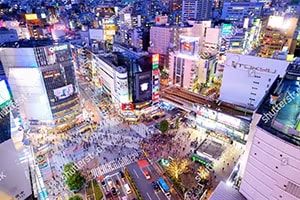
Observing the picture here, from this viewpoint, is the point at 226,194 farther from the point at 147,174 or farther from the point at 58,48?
the point at 58,48

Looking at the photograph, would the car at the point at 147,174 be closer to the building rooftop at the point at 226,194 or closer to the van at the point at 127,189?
the van at the point at 127,189

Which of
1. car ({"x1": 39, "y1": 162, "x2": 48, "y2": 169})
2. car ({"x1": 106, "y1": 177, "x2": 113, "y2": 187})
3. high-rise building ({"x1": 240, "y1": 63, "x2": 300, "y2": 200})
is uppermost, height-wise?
high-rise building ({"x1": 240, "y1": 63, "x2": 300, "y2": 200})

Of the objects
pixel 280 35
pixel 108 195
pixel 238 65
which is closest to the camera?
pixel 108 195

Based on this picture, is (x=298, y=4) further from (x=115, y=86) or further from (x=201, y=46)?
(x=115, y=86)

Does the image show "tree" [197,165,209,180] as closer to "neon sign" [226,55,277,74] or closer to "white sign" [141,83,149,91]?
"white sign" [141,83,149,91]

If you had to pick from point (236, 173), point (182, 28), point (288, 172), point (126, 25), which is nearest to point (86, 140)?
point (236, 173)

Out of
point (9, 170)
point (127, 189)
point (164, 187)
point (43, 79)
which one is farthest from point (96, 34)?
point (9, 170)

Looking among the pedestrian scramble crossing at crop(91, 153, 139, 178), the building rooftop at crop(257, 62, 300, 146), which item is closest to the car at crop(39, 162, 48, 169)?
the pedestrian scramble crossing at crop(91, 153, 139, 178)
